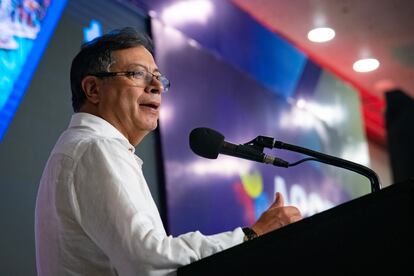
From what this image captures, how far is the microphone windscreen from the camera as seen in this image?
1656 millimetres

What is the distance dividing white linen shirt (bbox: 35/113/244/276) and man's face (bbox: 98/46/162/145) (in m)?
0.25

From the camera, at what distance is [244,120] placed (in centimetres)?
401

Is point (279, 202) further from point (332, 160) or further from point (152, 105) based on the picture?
point (152, 105)

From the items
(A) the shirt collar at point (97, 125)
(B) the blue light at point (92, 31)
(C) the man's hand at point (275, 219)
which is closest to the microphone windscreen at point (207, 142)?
(A) the shirt collar at point (97, 125)

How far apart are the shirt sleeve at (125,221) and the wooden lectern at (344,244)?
3.7 inches

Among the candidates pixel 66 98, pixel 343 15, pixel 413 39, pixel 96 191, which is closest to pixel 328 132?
pixel 343 15

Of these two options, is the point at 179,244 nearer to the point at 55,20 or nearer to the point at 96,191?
the point at 96,191

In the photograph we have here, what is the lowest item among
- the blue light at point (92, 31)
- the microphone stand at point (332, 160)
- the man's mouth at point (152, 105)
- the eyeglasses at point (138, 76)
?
the microphone stand at point (332, 160)

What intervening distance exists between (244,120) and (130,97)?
87.7 inches

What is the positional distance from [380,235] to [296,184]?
320 cm

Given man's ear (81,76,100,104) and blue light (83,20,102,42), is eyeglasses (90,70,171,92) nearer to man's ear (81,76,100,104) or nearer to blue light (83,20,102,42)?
man's ear (81,76,100,104)

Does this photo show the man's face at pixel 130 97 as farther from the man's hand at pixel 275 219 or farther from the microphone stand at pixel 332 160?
the man's hand at pixel 275 219

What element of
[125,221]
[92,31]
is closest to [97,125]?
[125,221]

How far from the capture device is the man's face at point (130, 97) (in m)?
1.80
